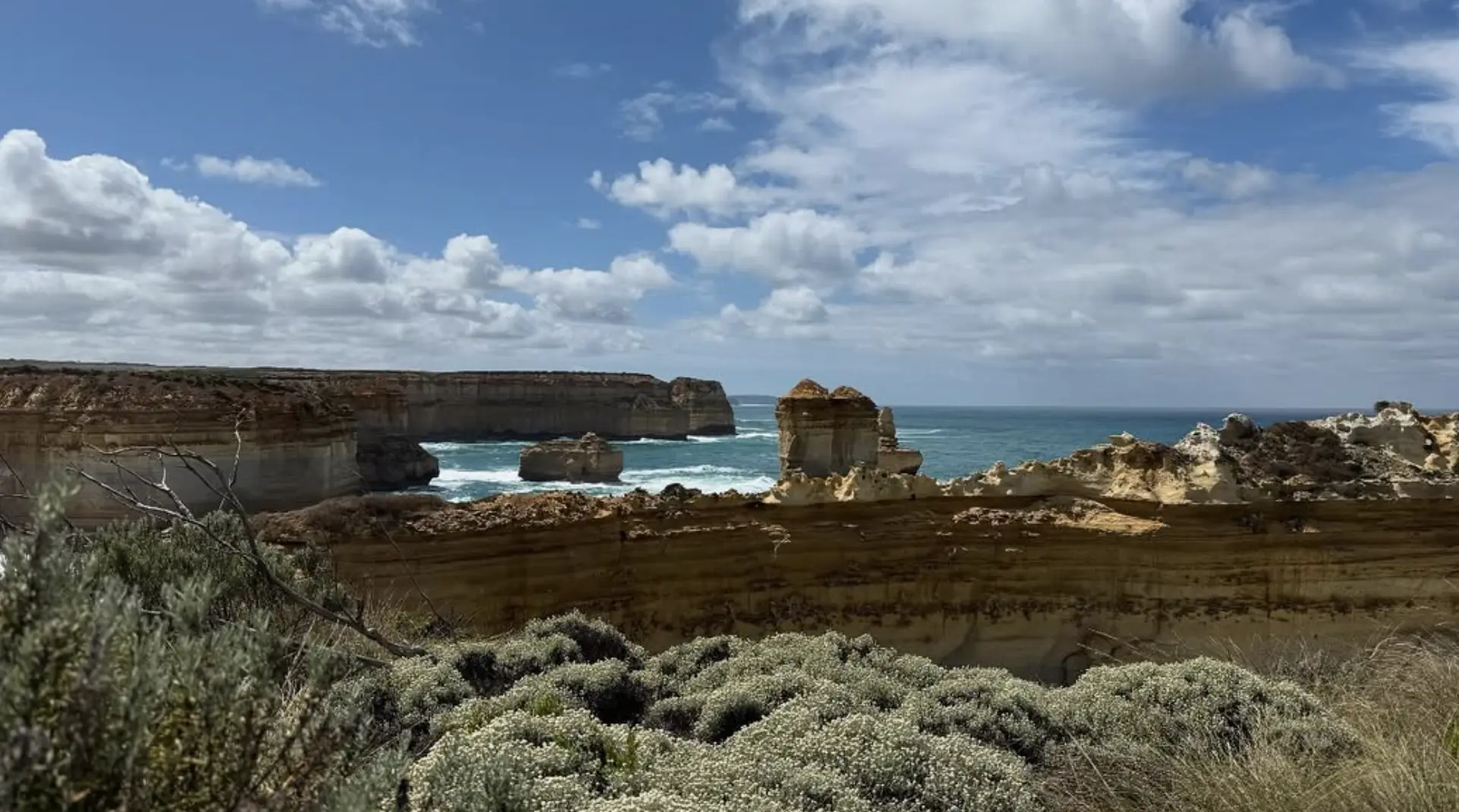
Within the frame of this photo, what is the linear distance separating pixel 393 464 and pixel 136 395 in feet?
70.0

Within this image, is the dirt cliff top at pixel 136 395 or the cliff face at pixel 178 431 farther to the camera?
the dirt cliff top at pixel 136 395

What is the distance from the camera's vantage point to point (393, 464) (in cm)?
5006

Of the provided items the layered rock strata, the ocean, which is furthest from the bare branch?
the ocean

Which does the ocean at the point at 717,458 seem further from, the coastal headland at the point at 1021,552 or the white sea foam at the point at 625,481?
the coastal headland at the point at 1021,552

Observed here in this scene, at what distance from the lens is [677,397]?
104 meters

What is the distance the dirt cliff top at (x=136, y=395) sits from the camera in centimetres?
2794

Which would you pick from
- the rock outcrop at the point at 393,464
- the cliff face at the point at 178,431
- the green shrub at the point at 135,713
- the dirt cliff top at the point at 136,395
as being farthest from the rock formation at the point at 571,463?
the green shrub at the point at 135,713

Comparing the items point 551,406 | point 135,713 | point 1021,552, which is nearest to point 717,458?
point 551,406

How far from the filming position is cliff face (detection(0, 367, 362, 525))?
86.6 ft

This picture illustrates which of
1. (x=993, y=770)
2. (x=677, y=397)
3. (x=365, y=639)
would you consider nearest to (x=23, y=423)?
(x=365, y=639)

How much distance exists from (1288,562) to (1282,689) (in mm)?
7008

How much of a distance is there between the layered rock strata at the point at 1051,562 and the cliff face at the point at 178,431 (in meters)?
18.5

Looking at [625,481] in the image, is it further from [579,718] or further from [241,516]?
[579,718]

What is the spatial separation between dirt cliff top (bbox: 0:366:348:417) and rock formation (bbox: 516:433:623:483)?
20.1 m
